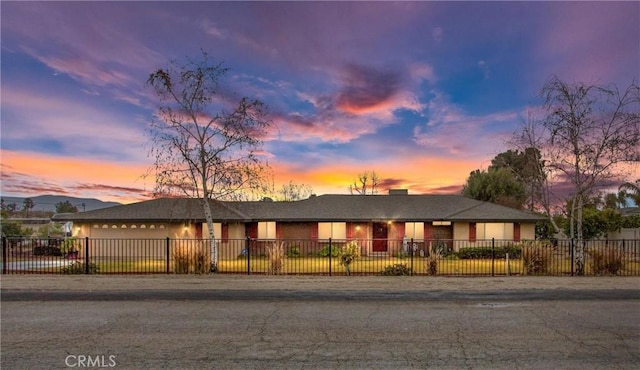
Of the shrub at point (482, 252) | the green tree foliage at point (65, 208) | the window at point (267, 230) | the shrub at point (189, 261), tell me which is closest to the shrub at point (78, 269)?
the shrub at point (189, 261)

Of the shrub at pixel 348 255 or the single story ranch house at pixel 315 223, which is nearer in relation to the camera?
the shrub at pixel 348 255

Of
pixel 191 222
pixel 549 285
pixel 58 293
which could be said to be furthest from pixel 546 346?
pixel 191 222

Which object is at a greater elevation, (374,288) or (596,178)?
(596,178)

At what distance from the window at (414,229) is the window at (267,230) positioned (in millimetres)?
8824

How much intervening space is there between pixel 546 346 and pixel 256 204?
87.0ft

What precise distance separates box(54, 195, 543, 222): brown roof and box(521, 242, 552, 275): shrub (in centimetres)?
1122

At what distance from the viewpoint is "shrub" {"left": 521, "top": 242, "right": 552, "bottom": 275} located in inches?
635

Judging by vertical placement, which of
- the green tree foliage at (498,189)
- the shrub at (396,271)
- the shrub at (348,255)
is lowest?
the shrub at (396,271)

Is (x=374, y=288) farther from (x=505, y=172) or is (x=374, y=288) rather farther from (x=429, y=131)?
(x=505, y=172)

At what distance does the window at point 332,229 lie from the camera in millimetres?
28781

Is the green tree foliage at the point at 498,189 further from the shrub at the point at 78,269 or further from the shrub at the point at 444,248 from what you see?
the shrub at the point at 78,269

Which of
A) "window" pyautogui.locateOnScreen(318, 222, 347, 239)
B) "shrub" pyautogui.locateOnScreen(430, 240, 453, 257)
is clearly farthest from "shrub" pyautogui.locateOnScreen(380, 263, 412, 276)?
"window" pyautogui.locateOnScreen(318, 222, 347, 239)

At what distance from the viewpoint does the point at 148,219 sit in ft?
84.4

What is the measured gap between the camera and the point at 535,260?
52.9 feet
